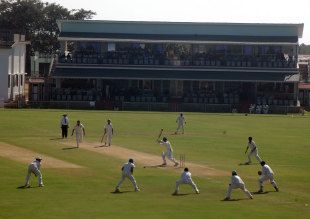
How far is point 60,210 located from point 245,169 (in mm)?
14491

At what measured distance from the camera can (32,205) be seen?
2919 centimetres

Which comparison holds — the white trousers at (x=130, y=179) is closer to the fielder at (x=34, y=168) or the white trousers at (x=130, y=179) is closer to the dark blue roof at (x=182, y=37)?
the fielder at (x=34, y=168)

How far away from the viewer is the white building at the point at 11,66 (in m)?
85.4

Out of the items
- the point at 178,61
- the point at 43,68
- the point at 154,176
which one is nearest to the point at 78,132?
the point at 154,176

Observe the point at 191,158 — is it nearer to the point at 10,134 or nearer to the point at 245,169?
the point at 245,169

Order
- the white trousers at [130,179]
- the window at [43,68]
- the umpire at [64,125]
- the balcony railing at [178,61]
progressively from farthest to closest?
1. the window at [43,68]
2. the balcony railing at [178,61]
3. the umpire at [64,125]
4. the white trousers at [130,179]

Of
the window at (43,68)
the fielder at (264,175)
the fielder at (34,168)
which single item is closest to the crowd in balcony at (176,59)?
the window at (43,68)

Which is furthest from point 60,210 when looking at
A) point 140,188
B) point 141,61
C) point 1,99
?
point 141,61

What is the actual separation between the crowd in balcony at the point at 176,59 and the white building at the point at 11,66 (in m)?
5.56

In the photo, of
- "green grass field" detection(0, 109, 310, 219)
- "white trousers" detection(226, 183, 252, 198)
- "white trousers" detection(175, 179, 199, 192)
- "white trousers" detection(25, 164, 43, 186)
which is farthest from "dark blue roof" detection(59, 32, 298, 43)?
"white trousers" detection(226, 183, 252, 198)

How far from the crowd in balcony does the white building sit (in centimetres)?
556

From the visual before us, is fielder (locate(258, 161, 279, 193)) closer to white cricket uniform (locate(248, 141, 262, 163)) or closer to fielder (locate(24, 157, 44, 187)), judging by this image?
white cricket uniform (locate(248, 141, 262, 163))

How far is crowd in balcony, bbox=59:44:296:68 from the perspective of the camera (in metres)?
91.0

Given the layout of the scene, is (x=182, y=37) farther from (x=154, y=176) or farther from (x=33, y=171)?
(x=33, y=171)
